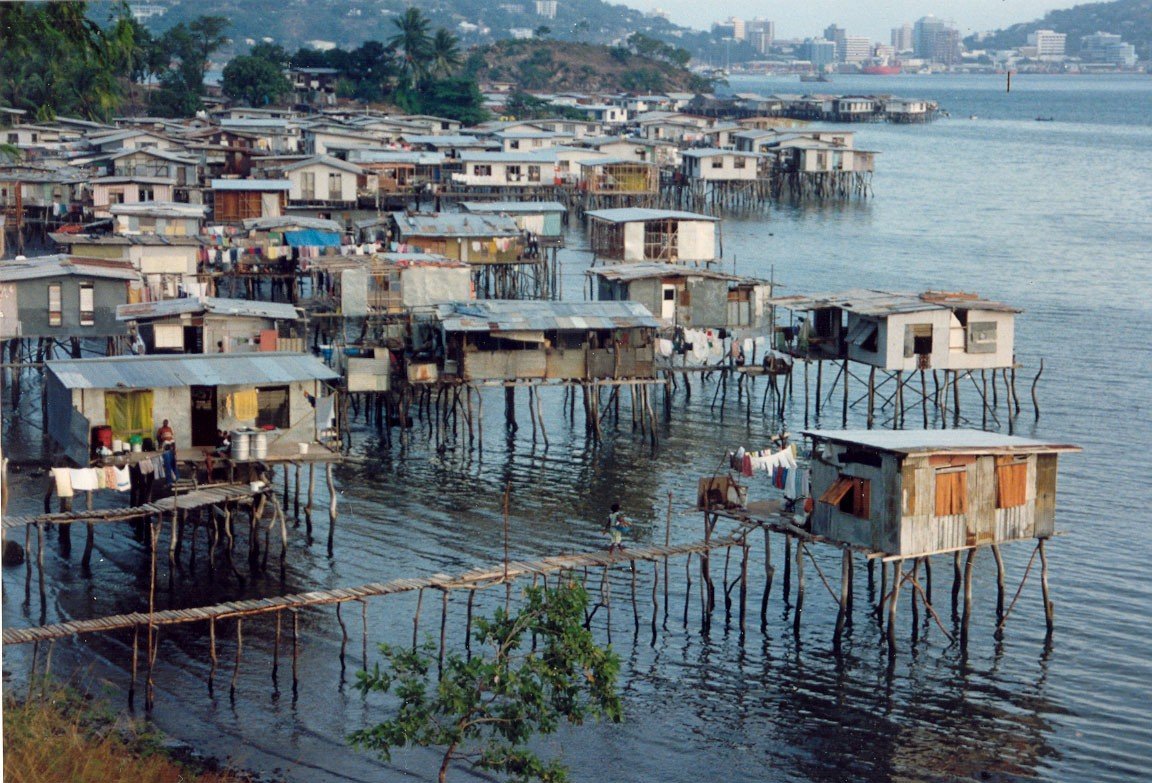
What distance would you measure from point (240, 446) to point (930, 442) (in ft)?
40.7

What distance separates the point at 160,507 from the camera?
27328 mm

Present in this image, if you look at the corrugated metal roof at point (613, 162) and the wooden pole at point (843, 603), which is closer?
the wooden pole at point (843, 603)

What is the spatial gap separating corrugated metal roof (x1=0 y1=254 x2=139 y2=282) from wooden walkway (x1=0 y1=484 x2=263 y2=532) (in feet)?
41.3

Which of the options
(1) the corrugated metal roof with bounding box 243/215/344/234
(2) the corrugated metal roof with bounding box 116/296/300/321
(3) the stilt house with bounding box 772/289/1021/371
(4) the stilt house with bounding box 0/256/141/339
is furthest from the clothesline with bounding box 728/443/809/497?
(1) the corrugated metal roof with bounding box 243/215/344/234

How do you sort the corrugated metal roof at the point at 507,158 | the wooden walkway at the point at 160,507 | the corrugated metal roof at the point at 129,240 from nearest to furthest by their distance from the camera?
the wooden walkway at the point at 160,507, the corrugated metal roof at the point at 129,240, the corrugated metal roof at the point at 507,158

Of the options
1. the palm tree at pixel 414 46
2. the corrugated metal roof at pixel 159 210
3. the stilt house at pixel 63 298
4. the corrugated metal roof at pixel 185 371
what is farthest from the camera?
the palm tree at pixel 414 46

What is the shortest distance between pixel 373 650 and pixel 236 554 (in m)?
5.64

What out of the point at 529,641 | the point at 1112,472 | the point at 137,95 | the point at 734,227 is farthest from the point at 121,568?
the point at 137,95

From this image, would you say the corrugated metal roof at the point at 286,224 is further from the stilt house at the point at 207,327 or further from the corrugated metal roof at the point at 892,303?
the corrugated metal roof at the point at 892,303

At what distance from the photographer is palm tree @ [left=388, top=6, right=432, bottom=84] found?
412 feet

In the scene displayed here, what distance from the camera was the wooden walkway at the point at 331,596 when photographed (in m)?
22.7

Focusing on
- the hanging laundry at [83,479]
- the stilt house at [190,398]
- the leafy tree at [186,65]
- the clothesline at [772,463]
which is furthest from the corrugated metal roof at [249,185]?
the leafy tree at [186,65]

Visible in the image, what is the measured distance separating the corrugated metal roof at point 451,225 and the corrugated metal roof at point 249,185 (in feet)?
32.8

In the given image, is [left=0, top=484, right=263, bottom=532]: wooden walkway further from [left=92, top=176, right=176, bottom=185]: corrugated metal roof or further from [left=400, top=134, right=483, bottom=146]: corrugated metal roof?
[left=400, top=134, right=483, bottom=146]: corrugated metal roof
